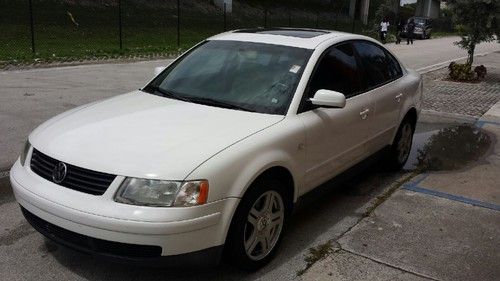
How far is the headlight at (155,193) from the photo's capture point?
10.00 ft

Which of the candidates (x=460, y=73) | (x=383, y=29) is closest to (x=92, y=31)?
(x=460, y=73)

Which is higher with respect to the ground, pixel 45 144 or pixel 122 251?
pixel 45 144

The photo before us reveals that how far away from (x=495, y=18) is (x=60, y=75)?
36.4ft

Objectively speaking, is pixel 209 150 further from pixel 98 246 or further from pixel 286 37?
pixel 286 37

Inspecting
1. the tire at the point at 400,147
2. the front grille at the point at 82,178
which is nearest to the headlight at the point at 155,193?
the front grille at the point at 82,178

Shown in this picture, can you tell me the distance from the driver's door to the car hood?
390 mm

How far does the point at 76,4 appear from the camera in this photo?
26234mm

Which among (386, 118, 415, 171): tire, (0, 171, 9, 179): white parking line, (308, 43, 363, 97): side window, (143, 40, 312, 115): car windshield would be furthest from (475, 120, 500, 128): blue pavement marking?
(0, 171, 9, 179): white parking line

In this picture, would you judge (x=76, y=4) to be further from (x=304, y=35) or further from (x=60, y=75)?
(x=304, y=35)

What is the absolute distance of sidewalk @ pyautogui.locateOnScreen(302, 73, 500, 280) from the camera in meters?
3.75

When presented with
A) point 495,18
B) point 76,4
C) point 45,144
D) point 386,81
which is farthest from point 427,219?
point 76,4

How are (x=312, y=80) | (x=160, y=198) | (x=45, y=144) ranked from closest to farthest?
(x=160, y=198) → (x=45, y=144) → (x=312, y=80)

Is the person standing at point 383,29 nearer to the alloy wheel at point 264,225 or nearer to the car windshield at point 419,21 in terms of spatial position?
the car windshield at point 419,21

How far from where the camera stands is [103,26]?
24.1 metres
